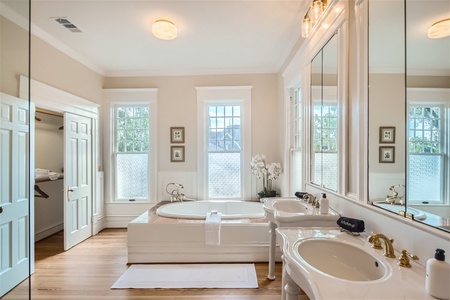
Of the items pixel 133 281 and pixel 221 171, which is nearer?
pixel 133 281

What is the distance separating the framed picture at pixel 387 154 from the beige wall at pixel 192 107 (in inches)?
101

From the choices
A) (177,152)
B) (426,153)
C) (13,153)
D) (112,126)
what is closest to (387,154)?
(426,153)

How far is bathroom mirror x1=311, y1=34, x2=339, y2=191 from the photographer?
6.16 ft

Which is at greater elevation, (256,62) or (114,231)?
(256,62)

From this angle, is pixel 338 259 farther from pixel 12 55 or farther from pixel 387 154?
pixel 12 55

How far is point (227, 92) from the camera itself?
3.94m

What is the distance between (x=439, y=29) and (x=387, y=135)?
21.1 inches

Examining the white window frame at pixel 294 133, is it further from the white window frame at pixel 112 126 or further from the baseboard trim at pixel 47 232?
the baseboard trim at pixel 47 232

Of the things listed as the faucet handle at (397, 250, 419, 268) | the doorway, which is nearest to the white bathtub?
the doorway

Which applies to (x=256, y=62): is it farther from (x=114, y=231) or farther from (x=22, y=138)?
(x=114, y=231)

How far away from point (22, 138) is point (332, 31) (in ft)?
10.1

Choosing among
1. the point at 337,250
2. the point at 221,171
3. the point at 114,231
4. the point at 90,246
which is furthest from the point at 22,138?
the point at 337,250

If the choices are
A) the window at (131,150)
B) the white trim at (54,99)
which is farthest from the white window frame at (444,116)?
the window at (131,150)

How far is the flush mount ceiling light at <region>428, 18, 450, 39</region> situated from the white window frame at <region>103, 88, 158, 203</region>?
12.0 feet
